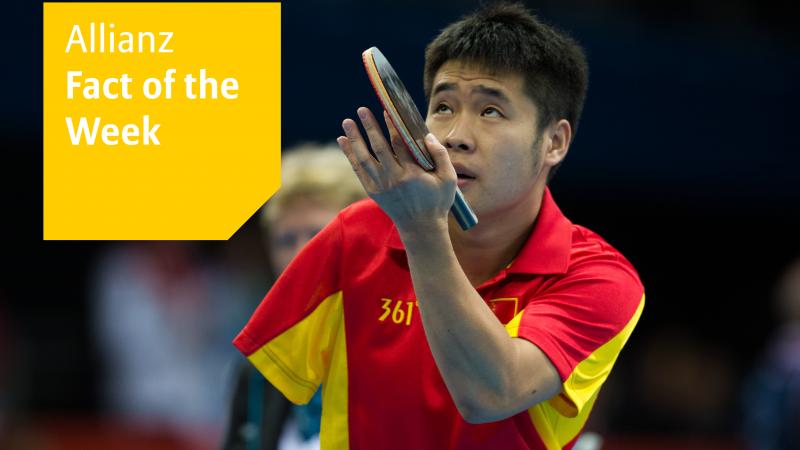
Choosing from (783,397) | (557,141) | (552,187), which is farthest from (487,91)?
(552,187)

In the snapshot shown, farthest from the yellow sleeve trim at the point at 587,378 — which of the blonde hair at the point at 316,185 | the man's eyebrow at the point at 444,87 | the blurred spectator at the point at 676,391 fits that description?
the blurred spectator at the point at 676,391

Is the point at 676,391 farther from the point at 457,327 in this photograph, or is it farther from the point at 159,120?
the point at 457,327

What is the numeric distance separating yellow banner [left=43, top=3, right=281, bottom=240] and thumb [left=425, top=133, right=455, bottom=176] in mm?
1096

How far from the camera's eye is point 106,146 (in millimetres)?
3363

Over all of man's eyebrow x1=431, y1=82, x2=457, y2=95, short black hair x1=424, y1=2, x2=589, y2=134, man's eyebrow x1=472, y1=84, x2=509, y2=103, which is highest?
short black hair x1=424, y1=2, x2=589, y2=134

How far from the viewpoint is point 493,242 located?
2.90m

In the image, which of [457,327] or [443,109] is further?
[443,109]

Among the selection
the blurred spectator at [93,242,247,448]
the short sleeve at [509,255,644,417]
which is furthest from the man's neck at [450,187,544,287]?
the blurred spectator at [93,242,247,448]

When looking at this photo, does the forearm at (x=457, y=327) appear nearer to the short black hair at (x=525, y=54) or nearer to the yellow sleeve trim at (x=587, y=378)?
the yellow sleeve trim at (x=587, y=378)

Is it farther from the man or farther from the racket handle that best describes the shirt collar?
the racket handle

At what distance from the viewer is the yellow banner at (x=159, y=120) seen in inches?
131

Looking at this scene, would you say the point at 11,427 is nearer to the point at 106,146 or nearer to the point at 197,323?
the point at 197,323

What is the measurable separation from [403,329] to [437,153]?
0.58 metres

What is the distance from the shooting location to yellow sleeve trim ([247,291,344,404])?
2877 millimetres
